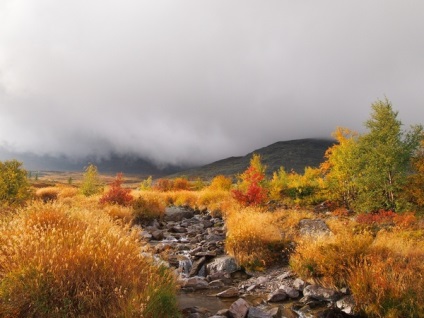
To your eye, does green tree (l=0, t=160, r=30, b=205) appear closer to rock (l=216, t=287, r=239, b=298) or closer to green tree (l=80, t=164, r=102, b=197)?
green tree (l=80, t=164, r=102, b=197)

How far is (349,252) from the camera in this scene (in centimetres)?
1061

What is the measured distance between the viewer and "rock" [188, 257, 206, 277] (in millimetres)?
13246

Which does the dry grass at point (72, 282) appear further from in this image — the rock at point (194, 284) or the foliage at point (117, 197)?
the foliage at point (117, 197)

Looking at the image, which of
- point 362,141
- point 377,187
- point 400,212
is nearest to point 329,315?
point 400,212

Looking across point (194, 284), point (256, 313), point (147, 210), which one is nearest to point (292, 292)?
point (256, 313)

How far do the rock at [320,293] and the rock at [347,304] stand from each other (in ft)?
1.30

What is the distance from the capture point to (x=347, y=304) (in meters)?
9.21

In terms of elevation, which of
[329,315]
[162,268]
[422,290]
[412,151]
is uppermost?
[412,151]

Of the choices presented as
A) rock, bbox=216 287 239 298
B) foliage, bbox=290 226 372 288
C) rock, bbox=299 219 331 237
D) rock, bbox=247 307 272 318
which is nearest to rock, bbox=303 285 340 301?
foliage, bbox=290 226 372 288

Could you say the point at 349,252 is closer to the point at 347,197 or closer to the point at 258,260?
the point at 258,260

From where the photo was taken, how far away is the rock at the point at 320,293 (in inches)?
390

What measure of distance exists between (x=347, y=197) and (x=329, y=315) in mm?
26407

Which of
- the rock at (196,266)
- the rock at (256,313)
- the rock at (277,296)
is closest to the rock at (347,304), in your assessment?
the rock at (277,296)

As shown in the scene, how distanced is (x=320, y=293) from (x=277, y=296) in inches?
55.0
